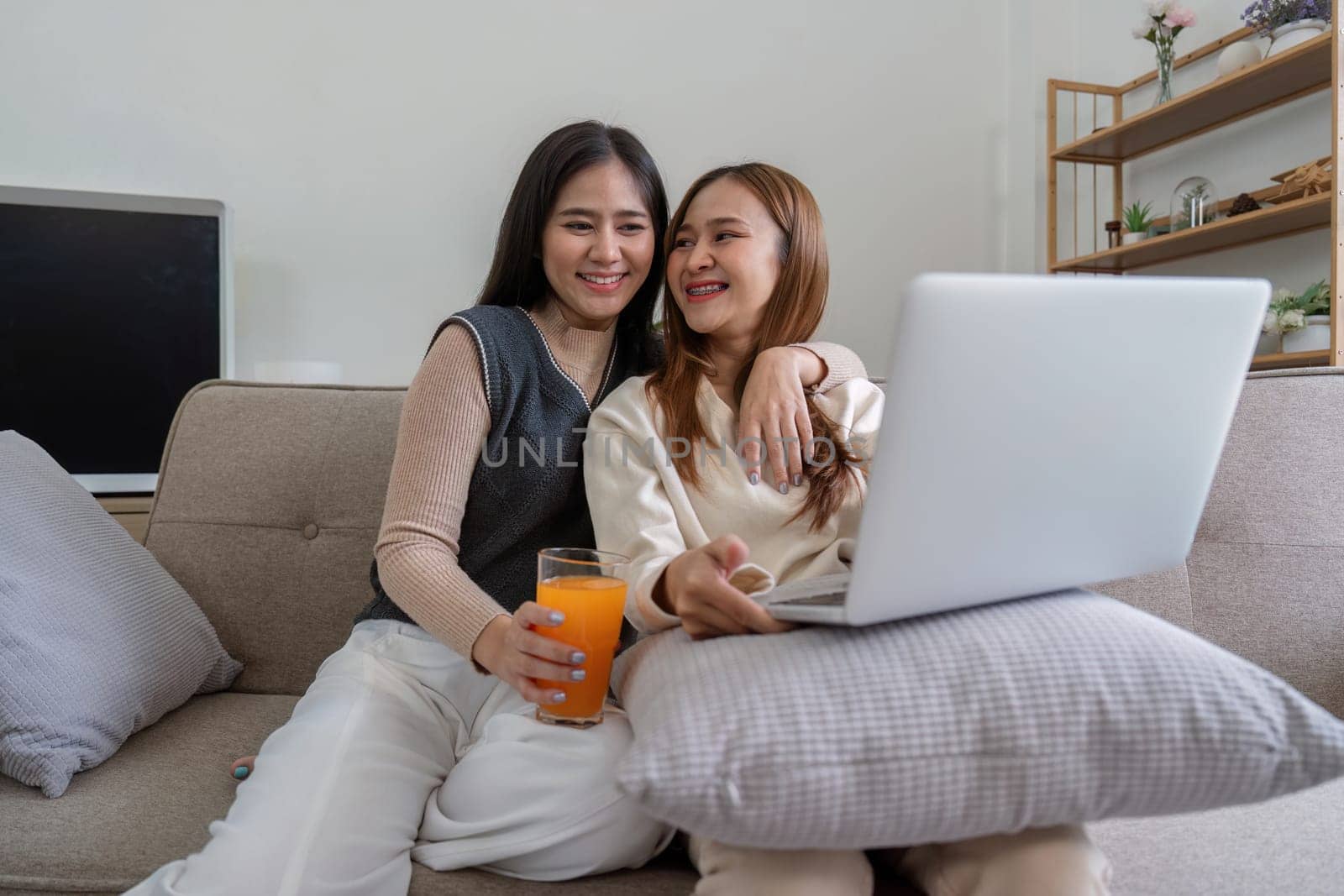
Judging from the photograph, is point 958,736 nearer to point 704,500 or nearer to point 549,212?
point 704,500

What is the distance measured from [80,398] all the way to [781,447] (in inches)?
87.7

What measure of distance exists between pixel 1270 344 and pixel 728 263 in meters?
1.99

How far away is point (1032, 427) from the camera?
0.67m

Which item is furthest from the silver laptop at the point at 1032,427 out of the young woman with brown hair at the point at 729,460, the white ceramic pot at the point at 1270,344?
the white ceramic pot at the point at 1270,344

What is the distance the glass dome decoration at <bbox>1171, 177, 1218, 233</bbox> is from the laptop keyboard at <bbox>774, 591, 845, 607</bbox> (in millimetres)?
2488

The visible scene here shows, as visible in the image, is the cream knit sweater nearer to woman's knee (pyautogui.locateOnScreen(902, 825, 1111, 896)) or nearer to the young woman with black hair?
the young woman with black hair

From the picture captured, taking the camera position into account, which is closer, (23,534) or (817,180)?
(23,534)

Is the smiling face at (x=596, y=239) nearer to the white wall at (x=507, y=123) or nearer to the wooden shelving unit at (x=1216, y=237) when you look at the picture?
the white wall at (x=507, y=123)

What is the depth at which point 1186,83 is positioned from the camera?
298 cm

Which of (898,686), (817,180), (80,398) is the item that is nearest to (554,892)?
(898,686)

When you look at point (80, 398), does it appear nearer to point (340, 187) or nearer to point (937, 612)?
point (340, 187)

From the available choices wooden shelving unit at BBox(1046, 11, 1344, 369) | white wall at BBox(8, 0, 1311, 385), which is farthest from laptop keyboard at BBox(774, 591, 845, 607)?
white wall at BBox(8, 0, 1311, 385)

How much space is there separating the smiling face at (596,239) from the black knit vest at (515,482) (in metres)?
0.12

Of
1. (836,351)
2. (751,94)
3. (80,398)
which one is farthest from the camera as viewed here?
(751,94)
